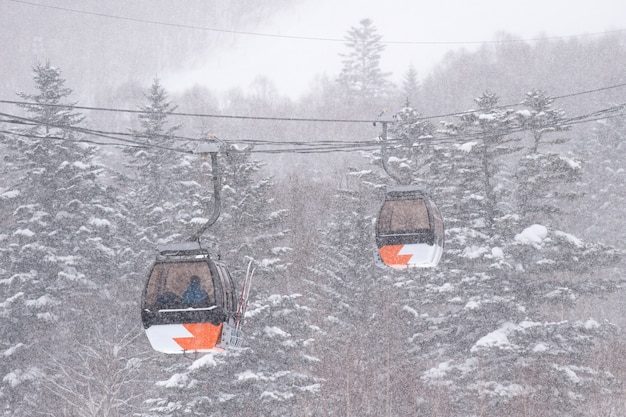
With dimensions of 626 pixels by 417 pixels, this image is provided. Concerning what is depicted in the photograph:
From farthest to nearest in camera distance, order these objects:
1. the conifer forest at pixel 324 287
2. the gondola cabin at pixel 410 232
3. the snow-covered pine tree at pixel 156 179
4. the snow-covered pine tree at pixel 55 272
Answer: the snow-covered pine tree at pixel 156 179, the snow-covered pine tree at pixel 55 272, the conifer forest at pixel 324 287, the gondola cabin at pixel 410 232

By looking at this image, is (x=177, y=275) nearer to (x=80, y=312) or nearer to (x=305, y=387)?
(x=305, y=387)

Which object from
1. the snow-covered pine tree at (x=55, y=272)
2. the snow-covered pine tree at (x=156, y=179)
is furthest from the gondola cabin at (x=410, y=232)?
the snow-covered pine tree at (x=156, y=179)

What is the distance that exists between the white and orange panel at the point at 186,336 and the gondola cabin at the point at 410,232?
4.31 m

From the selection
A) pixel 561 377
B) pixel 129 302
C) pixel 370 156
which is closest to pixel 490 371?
pixel 561 377

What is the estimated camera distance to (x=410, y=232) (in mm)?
16203

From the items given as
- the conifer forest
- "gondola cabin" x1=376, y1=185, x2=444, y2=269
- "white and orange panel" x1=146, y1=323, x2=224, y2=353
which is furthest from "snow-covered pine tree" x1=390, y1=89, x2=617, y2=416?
"white and orange panel" x1=146, y1=323, x2=224, y2=353

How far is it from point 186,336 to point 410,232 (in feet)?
17.1

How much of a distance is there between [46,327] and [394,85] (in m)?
99.0

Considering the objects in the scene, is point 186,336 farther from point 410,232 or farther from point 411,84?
point 411,84

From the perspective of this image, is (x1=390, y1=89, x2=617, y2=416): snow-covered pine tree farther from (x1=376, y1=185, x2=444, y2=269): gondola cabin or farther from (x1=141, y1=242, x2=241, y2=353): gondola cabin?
(x1=141, y1=242, x2=241, y2=353): gondola cabin

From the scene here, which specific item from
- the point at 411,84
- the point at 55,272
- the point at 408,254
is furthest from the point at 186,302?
the point at 411,84

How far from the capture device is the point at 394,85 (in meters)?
130

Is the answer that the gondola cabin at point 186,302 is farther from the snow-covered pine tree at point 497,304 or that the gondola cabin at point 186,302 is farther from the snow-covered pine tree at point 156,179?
the snow-covered pine tree at point 156,179

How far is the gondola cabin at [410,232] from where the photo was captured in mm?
16125
